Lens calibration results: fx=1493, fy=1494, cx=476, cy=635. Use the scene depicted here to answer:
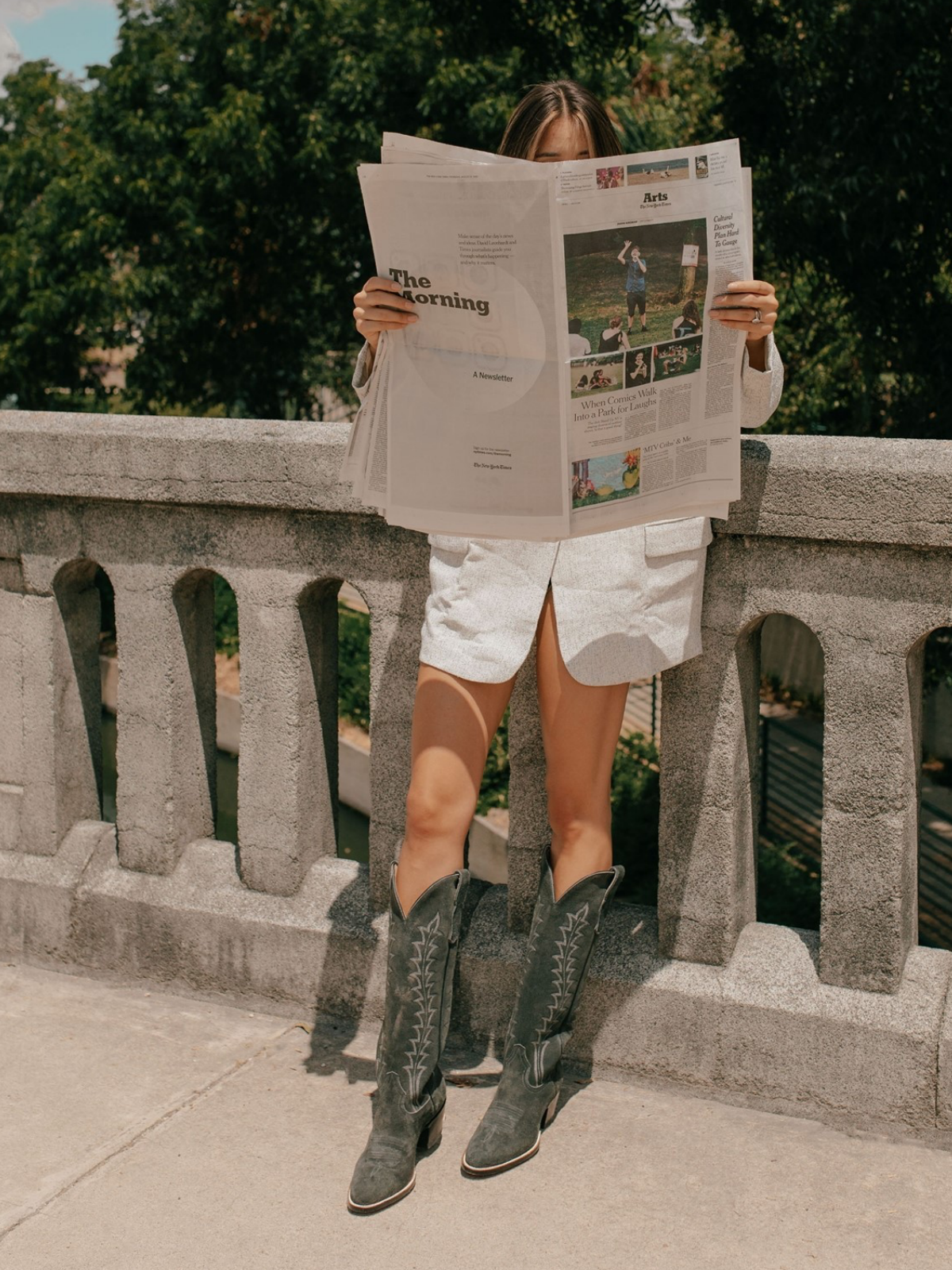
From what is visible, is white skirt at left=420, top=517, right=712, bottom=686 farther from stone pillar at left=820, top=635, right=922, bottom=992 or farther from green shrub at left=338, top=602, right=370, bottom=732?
green shrub at left=338, top=602, right=370, bottom=732

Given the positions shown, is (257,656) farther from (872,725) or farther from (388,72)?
(388,72)

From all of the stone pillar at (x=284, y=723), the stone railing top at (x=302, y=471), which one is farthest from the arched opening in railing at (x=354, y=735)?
the stone railing top at (x=302, y=471)

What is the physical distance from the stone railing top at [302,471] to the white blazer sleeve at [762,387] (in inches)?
4.3

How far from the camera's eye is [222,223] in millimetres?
17672

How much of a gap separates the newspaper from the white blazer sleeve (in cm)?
7

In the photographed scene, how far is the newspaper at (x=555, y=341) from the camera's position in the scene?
2398 mm

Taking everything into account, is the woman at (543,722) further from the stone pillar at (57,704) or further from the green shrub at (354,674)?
the green shrub at (354,674)

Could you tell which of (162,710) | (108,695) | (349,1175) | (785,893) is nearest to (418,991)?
(349,1175)

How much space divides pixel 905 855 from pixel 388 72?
1423 cm

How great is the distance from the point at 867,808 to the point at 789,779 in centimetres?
941

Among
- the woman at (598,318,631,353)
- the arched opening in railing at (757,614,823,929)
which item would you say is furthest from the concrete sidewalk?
the woman at (598,318,631,353)

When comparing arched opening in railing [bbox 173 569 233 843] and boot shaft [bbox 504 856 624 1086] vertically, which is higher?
arched opening in railing [bbox 173 569 233 843]

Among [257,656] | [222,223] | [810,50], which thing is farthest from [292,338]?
[257,656]

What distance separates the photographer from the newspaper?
7.87 feet
